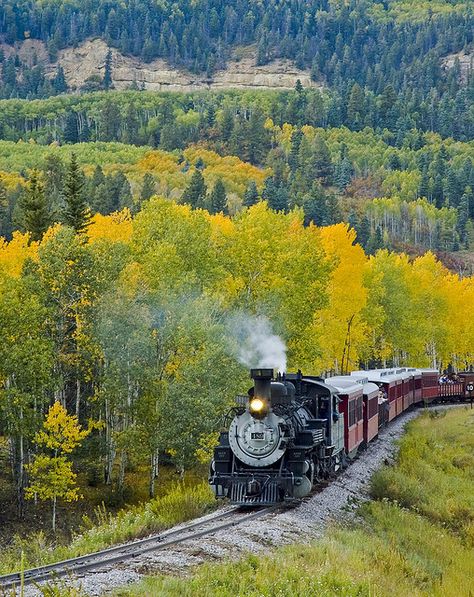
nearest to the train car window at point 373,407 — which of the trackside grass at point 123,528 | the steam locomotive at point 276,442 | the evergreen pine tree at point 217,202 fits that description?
the steam locomotive at point 276,442

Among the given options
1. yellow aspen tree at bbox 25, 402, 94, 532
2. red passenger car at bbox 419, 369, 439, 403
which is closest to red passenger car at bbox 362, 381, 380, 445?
yellow aspen tree at bbox 25, 402, 94, 532

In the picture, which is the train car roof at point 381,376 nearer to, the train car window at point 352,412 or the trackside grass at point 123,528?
the train car window at point 352,412

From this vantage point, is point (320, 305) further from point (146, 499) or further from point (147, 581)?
point (147, 581)

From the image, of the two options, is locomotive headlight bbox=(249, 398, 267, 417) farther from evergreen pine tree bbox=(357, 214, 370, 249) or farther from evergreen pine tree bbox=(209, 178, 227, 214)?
evergreen pine tree bbox=(357, 214, 370, 249)

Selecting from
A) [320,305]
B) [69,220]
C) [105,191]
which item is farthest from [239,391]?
[105,191]

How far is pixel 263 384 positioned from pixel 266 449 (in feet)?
5.29

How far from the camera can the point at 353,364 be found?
71.4 meters

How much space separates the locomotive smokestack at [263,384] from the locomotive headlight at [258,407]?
0.33 feet

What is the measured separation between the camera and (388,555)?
1895 cm

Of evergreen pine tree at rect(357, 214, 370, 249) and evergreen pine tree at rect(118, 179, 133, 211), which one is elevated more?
evergreen pine tree at rect(118, 179, 133, 211)

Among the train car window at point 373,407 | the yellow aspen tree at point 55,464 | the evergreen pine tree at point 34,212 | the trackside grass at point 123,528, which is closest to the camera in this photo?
the trackside grass at point 123,528

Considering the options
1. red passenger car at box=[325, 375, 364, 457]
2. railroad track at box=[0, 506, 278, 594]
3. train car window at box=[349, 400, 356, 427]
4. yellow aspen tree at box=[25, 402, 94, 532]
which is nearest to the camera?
railroad track at box=[0, 506, 278, 594]

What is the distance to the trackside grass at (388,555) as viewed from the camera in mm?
14578

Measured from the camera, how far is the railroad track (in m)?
14.4
